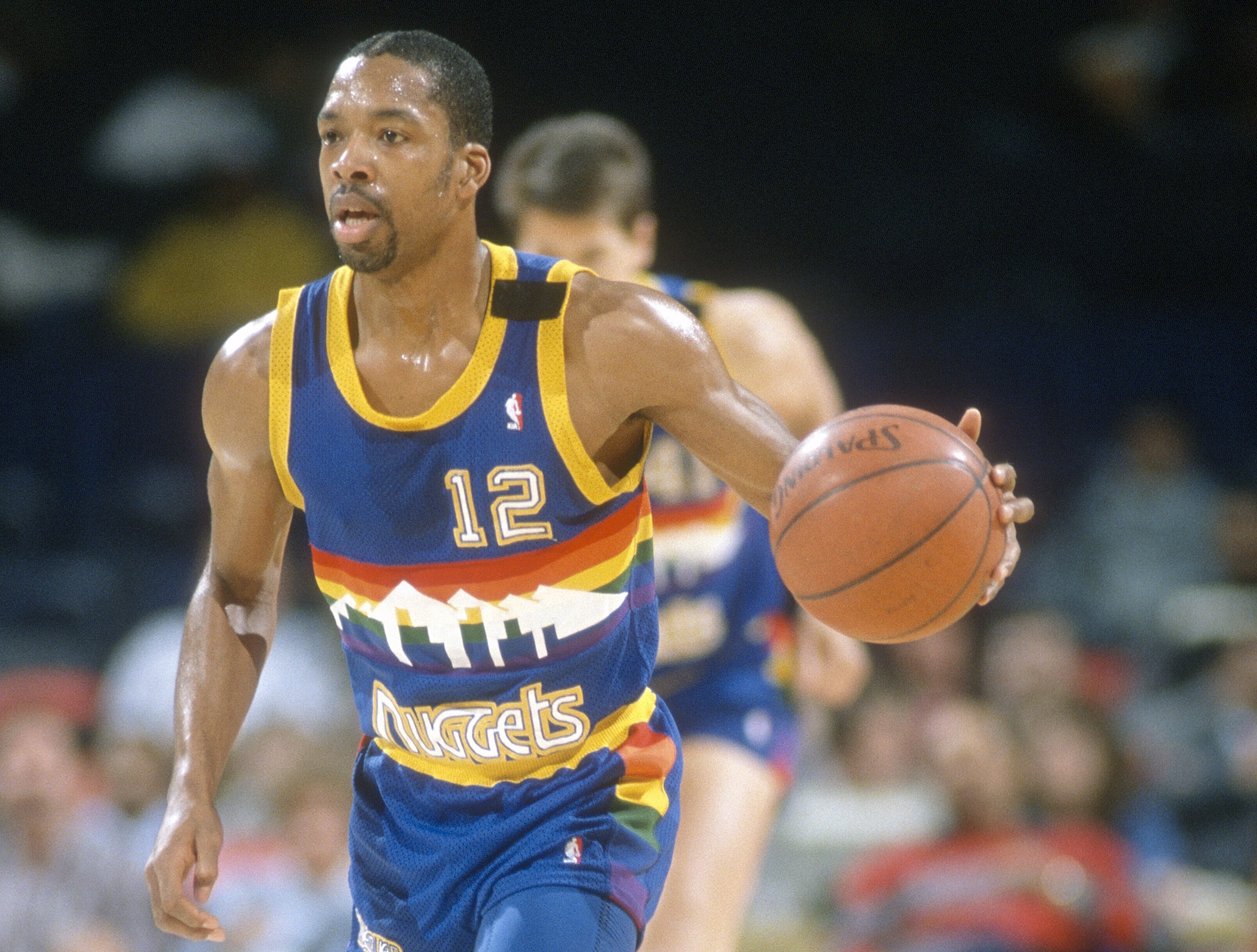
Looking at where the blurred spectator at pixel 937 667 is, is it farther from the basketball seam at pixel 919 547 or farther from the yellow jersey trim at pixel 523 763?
the basketball seam at pixel 919 547

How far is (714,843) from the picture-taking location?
13.3 feet

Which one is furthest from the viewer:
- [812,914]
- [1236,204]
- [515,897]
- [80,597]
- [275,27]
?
[275,27]

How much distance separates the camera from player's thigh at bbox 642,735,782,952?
396cm

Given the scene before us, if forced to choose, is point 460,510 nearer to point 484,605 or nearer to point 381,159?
point 484,605

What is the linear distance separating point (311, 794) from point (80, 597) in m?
2.60

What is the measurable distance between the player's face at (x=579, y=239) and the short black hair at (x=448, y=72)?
1.36m

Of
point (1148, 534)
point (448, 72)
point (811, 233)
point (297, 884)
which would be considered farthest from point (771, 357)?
point (811, 233)

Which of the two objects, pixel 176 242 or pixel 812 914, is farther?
pixel 176 242

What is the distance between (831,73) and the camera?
9.62 m

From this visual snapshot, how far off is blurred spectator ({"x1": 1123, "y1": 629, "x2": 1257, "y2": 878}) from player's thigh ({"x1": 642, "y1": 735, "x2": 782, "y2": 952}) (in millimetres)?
2943

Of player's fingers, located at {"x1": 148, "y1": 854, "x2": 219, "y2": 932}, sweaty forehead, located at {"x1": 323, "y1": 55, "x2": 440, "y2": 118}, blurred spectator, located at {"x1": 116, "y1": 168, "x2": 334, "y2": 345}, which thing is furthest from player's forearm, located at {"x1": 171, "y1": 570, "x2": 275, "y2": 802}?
blurred spectator, located at {"x1": 116, "y1": 168, "x2": 334, "y2": 345}

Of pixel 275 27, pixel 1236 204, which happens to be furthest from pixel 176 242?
pixel 1236 204

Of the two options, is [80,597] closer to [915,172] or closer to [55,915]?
[55,915]

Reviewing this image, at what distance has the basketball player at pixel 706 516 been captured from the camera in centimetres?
429
